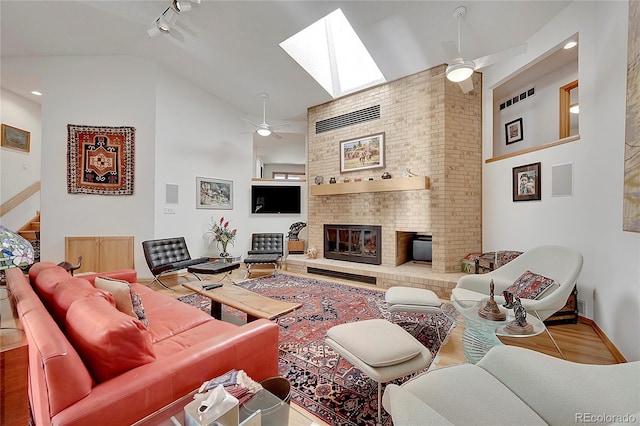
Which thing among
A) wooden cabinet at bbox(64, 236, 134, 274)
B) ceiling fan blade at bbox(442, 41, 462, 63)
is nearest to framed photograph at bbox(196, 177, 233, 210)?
wooden cabinet at bbox(64, 236, 134, 274)

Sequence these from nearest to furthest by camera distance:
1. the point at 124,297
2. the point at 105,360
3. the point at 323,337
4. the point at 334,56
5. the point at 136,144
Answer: the point at 105,360 < the point at 124,297 < the point at 323,337 < the point at 136,144 < the point at 334,56

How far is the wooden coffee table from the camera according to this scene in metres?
2.25

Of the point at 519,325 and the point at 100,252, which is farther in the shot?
the point at 100,252

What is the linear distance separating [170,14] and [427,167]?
4.31 m

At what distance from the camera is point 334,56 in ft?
16.6

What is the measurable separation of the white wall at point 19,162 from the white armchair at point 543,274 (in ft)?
26.5

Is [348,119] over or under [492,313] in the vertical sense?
over

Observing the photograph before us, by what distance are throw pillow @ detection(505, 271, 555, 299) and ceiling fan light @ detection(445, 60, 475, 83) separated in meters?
2.23

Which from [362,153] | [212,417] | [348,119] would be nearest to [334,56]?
[348,119]

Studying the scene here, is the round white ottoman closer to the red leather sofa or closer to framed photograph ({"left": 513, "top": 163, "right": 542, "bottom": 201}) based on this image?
the red leather sofa

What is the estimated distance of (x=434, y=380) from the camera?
1191 millimetres

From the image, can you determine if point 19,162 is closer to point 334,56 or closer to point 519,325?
point 334,56

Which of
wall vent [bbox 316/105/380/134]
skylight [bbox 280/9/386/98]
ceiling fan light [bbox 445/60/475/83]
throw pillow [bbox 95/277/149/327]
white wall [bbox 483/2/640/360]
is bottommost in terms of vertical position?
throw pillow [bbox 95/277/149/327]

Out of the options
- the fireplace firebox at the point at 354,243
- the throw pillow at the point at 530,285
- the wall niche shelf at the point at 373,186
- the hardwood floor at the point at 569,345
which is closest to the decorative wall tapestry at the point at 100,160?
the wall niche shelf at the point at 373,186
